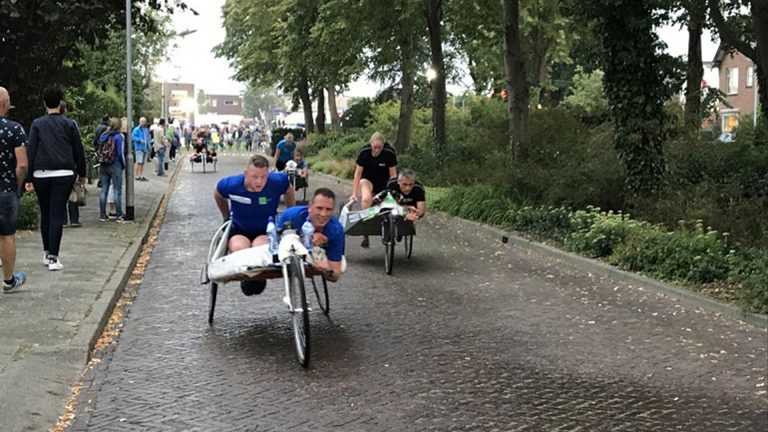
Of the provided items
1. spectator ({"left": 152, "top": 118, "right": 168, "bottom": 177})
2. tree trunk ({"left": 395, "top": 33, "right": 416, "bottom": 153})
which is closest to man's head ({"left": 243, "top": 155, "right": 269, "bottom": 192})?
spectator ({"left": 152, "top": 118, "right": 168, "bottom": 177})

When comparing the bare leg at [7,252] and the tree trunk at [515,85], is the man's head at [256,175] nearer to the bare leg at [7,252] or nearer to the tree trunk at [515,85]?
the bare leg at [7,252]

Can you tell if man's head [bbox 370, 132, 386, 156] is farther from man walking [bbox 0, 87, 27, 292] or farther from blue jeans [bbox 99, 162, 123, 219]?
blue jeans [bbox 99, 162, 123, 219]

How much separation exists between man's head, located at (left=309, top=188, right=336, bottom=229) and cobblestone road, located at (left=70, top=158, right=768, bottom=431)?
40.4 inches

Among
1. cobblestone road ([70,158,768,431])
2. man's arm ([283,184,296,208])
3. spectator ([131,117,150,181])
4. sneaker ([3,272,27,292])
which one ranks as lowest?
cobblestone road ([70,158,768,431])

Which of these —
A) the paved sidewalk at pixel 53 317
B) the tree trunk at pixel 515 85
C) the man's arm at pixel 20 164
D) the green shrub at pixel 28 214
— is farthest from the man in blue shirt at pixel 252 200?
the tree trunk at pixel 515 85

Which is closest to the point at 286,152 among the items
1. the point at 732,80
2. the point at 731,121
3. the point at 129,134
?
the point at 129,134

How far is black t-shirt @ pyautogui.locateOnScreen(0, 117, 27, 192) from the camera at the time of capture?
31.0ft

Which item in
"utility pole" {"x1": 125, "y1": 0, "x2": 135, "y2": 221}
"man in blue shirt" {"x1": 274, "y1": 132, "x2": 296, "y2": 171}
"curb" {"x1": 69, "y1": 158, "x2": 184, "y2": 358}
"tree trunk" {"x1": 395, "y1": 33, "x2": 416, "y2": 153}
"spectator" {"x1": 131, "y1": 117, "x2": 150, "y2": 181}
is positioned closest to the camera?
"curb" {"x1": 69, "y1": 158, "x2": 184, "y2": 358}

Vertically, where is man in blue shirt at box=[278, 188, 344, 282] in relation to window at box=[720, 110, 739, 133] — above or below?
below

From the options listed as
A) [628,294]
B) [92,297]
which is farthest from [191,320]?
[628,294]

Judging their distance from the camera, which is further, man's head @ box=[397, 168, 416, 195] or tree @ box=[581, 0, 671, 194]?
tree @ box=[581, 0, 671, 194]

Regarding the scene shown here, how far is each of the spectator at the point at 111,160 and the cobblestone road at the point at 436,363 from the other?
5.54 metres

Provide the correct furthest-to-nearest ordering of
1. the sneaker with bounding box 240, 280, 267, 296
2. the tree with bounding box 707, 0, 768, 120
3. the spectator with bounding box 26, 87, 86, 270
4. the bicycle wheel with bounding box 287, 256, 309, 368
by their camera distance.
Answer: the tree with bounding box 707, 0, 768, 120
the spectator with bounding box 26, 87, 86, 270
the sneaker with bounding box 240, 280, 267, 296
the bicycle wheel with bounding box 287, 256, 309, 368

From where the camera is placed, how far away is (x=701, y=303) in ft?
33.1
